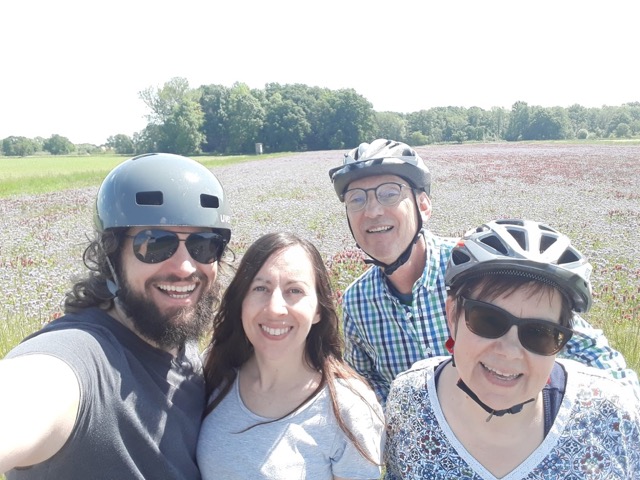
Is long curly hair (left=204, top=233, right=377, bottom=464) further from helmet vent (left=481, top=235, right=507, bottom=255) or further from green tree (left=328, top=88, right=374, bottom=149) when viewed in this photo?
green tree (left=328, top=88, right=374, bottom=149)

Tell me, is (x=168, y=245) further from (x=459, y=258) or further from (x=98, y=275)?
(x=459, y=258)

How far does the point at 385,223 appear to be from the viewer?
3.55 meters

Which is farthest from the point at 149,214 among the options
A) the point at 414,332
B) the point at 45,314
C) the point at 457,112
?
the point at 457,112

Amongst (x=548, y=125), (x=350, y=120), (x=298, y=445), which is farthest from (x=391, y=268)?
(x=548, y=125)

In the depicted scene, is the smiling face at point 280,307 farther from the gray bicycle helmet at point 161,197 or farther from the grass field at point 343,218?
the grass field at point 343,218

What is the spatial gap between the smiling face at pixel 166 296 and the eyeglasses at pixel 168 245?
3 centimetres

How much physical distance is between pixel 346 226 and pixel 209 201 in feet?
42.3

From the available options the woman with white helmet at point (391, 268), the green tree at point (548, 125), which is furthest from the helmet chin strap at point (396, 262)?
the green tree at point (548, 125)

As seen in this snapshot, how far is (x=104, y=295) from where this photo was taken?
8.88 feet

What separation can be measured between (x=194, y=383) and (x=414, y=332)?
1.49 metres

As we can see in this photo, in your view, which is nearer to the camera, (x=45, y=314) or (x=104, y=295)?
(x=104, y=295)

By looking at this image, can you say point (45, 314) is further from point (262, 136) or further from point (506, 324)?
point (262, 136)

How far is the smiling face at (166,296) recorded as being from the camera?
2.64 metres

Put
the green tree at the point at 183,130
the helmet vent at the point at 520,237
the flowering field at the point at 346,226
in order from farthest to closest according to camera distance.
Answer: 1. the green tree at the point at 183,130
2. the flowering field at the point at 346,226
3. the helmet vent at the point at 520,237
